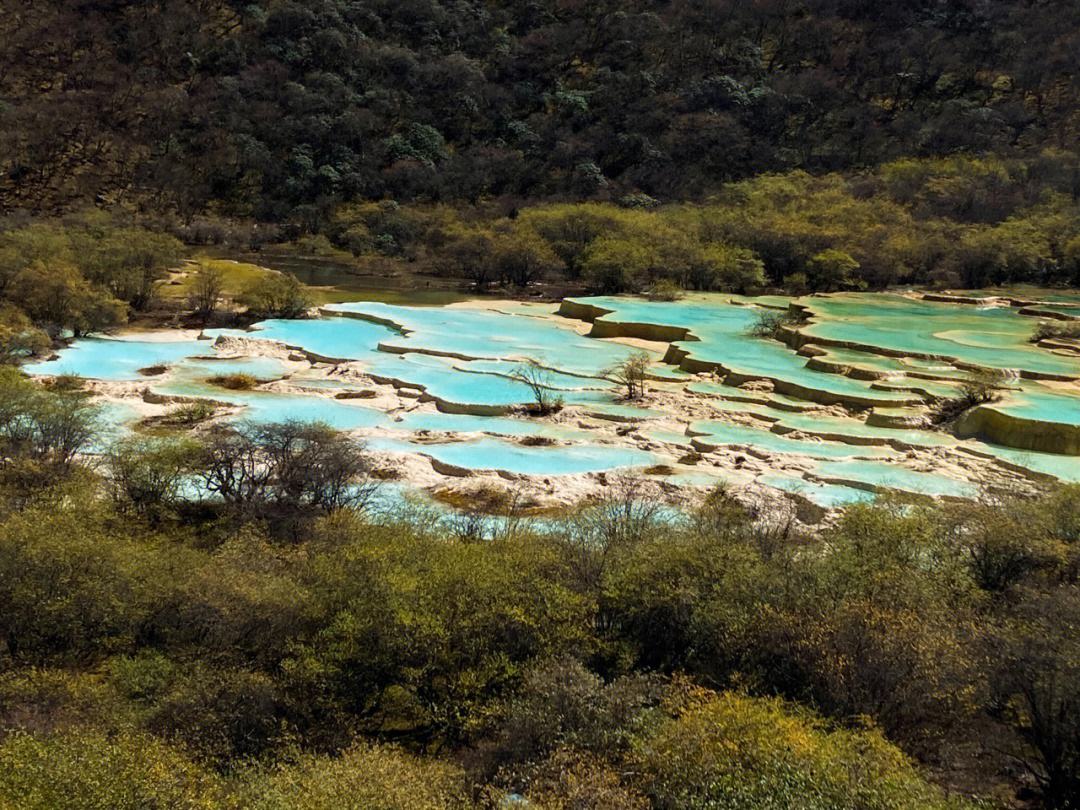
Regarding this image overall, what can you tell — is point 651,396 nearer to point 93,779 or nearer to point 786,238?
point 93,779

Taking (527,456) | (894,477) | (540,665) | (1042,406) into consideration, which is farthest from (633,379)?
(540,665)

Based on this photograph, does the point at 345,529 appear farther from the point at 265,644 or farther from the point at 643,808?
the point at 643,808

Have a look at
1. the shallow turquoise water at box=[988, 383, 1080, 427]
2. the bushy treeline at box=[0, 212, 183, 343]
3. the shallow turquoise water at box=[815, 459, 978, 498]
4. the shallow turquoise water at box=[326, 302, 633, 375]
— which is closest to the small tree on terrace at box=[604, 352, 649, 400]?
the shallow turquoise water at box=[326, 302, 633, 375]

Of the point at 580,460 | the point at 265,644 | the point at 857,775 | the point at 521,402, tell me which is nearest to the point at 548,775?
the point at 857,775

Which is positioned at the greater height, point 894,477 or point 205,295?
point 205,295

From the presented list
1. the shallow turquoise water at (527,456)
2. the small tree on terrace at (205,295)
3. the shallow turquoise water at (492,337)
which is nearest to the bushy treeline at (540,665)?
the shallow turquoise water at (527,456)

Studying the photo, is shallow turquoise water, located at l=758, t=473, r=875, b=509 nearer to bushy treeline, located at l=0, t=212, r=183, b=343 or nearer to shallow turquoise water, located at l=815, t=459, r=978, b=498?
shallow turquoise water, located at l=815, t=459, r=978, b=498

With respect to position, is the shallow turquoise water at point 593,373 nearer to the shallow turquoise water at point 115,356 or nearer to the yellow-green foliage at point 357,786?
the shallow turquoise water at point 115,356
